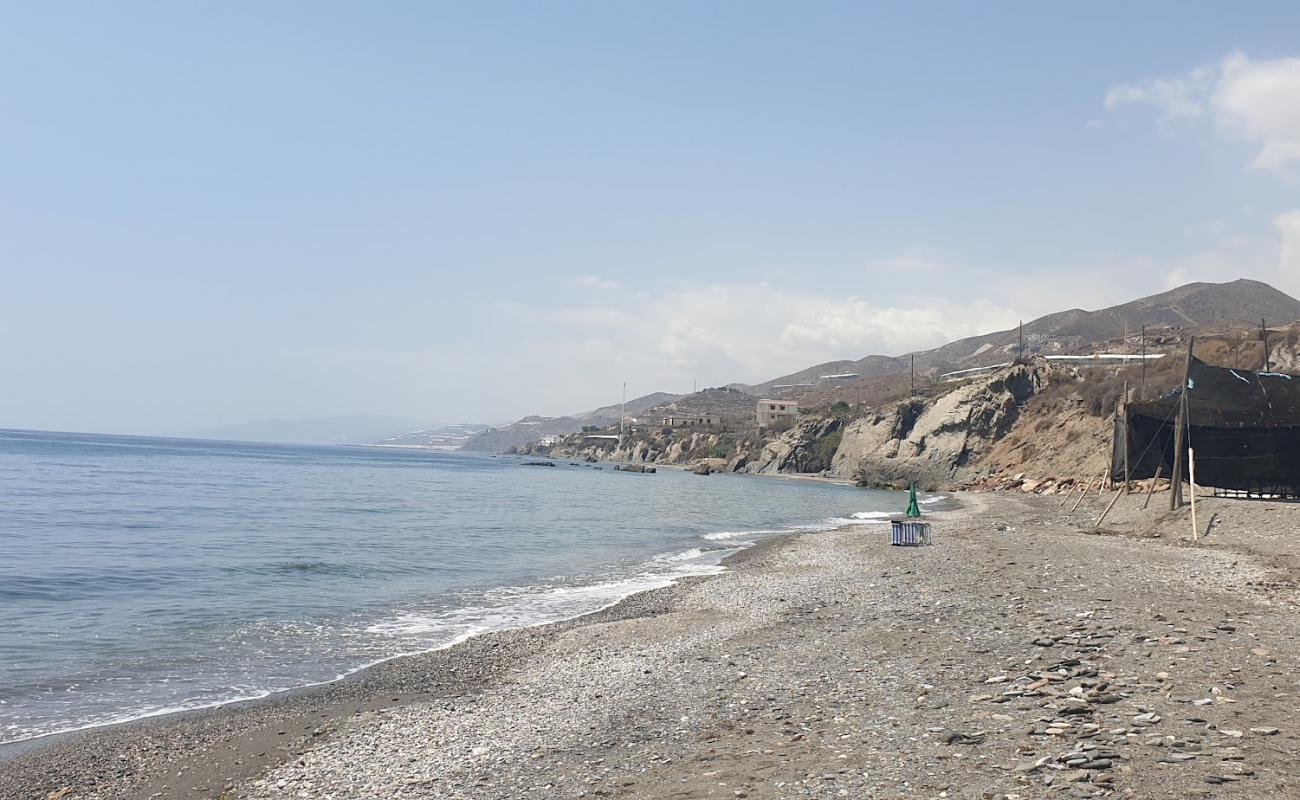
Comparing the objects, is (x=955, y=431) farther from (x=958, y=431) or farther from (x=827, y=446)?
(x=827, y=446)

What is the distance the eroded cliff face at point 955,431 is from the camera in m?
89.7

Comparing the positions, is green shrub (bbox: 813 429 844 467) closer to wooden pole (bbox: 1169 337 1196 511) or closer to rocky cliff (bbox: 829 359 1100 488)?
rocky cliff (bbox: 829 359 1100 488)

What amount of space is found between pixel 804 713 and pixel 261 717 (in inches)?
313

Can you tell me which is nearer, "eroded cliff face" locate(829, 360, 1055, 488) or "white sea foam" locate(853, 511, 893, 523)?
"white sea foam" locate(853, 511, 893, 523)

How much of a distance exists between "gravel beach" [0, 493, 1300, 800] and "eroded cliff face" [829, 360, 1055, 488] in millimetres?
74223

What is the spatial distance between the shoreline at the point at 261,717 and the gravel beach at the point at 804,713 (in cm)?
6

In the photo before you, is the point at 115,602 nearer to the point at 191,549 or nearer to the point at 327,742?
the point at 191,549

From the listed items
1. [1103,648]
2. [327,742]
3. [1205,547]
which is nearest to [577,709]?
[327,742]

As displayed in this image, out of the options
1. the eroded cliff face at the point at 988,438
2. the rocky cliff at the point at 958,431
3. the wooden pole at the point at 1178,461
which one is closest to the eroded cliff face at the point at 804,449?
the eroded cliff face at the point at 988,438

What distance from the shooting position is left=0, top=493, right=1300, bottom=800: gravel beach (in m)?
7.46

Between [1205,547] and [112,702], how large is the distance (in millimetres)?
29230

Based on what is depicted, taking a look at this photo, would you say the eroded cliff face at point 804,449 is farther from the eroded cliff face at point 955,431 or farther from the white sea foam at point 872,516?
the white sea foam at point 872,516

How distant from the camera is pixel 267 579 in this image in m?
24.0

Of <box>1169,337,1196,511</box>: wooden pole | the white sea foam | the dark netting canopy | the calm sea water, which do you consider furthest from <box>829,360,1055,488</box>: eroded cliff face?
<box>1169,337,1196,511</box>: wooden pole
